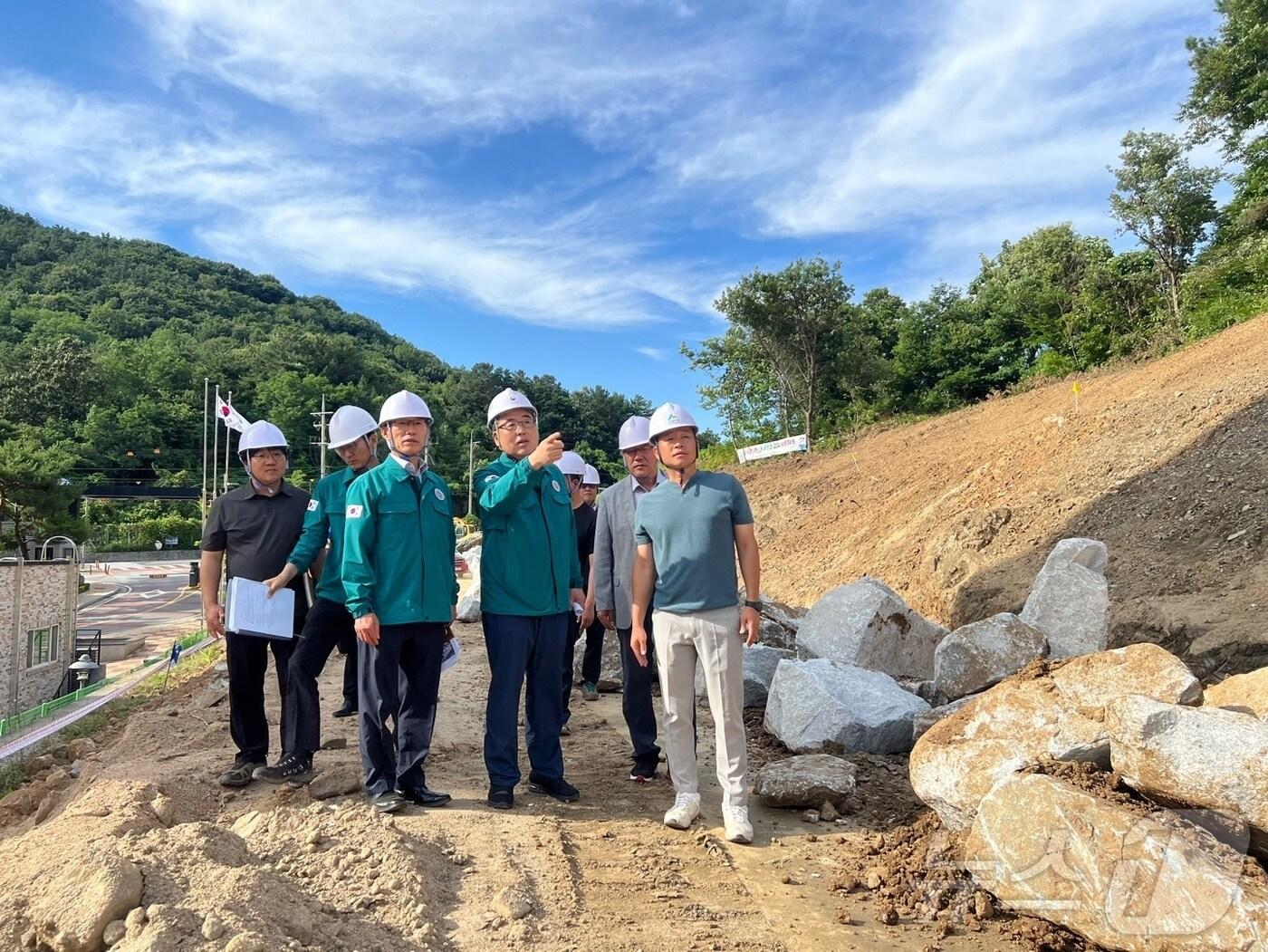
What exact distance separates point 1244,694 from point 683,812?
Result: 7.22 ft

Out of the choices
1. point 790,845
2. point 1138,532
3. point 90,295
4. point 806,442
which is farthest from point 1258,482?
point 90,295

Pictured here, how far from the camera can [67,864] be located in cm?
254

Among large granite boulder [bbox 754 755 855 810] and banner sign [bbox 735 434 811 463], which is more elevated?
banner sign [bbox 735 434 811 463]

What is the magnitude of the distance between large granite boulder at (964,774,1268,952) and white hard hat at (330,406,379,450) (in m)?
3.32

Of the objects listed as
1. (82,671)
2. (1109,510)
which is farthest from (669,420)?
(82,671)

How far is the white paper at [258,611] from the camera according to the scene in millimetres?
3834

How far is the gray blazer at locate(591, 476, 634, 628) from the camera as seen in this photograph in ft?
14.2

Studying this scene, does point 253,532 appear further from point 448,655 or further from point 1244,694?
point 1244,694

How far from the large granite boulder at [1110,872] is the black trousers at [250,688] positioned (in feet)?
10.3

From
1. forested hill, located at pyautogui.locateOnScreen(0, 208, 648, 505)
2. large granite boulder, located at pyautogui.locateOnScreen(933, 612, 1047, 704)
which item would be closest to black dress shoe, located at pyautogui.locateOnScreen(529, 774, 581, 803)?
large granite boulder, located at pyautogui.locateOnScreen(933, 612, 1047, 704)

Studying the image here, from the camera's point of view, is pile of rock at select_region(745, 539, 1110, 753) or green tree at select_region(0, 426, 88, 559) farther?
green tree at select_region(0, 426, 88, 559)

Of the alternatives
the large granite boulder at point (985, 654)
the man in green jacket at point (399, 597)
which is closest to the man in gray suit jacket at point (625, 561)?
the man in green jacket at point (399, 597)

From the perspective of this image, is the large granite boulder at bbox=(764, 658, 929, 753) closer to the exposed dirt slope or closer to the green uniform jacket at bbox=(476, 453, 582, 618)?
the green uniform jacket at bbox=(476, 453, 582, 618)

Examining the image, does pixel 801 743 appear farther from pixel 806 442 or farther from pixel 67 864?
pixel 806 442
